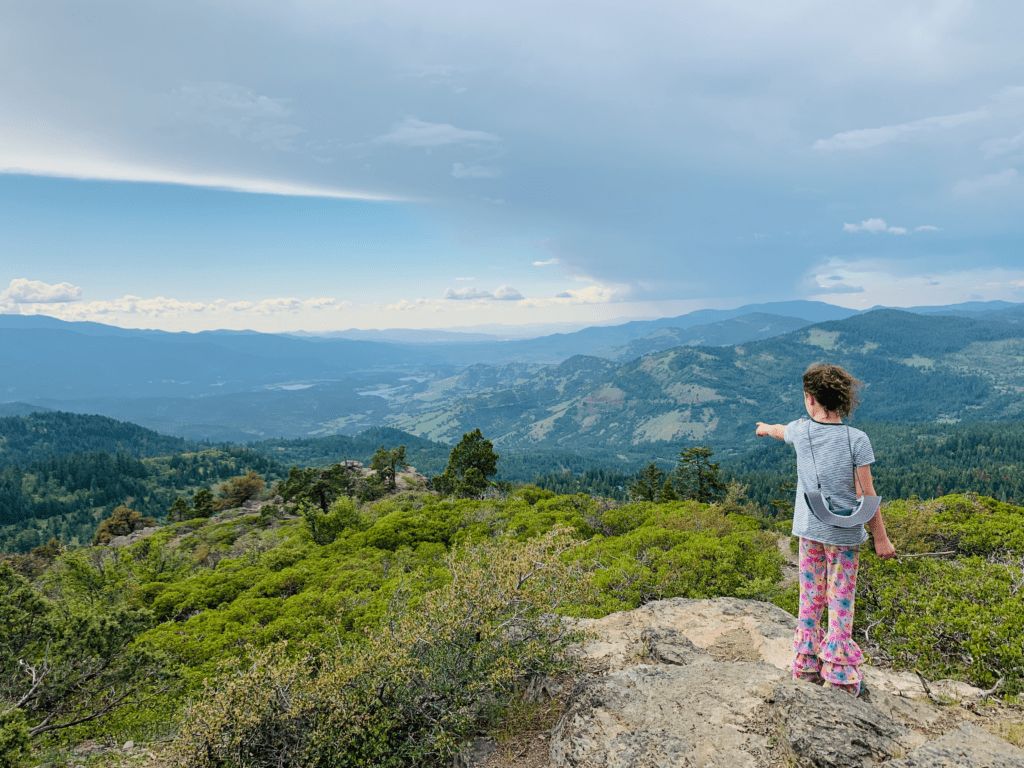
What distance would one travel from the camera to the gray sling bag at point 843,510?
5.79 meters

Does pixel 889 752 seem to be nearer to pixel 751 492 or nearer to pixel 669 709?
pixel 669 709

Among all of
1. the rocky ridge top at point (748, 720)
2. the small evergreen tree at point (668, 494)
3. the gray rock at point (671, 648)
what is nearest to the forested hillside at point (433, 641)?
the rocky ridge top at point (748, 720)

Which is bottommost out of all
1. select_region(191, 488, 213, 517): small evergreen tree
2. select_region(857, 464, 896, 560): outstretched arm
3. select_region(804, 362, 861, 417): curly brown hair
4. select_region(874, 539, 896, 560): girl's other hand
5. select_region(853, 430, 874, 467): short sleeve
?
select_region(191, 488, 213, 517): small evergreen tree

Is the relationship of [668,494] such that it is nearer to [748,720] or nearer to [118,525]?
[748,720]

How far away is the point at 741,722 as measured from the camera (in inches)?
243

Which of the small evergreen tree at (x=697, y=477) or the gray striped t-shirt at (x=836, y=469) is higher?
the gray striped t-shirt at (x=836, y=469)

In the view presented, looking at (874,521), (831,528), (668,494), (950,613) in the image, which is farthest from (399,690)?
(668,494)

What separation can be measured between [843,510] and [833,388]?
1.65 meters

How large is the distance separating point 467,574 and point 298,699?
3.52 metres

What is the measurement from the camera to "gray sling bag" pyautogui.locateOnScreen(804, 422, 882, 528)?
579cm

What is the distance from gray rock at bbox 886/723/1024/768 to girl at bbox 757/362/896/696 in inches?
52.7

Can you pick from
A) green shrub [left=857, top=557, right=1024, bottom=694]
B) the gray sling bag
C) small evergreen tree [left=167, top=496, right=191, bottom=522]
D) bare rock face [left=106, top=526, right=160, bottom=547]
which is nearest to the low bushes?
green shrub [left=857, top=557, right=1024, bottom=694]

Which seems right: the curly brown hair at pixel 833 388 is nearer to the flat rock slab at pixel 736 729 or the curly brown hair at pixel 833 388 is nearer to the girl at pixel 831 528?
the girl at pixel 831 528

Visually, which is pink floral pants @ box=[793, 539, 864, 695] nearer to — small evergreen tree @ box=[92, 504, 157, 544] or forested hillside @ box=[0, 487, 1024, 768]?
forested hillside @ box=[0, 487, 1024, 768]
